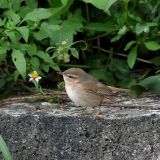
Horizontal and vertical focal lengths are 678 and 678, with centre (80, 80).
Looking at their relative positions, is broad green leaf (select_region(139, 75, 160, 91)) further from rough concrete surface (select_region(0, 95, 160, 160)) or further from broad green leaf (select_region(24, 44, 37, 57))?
broad green leaf (select_region(24, 44, 37, 57))

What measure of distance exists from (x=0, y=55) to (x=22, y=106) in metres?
0.50

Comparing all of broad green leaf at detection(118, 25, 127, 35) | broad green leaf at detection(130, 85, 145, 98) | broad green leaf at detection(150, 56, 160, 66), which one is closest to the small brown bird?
broad green leaf at detection(130, 85, 145, 98)

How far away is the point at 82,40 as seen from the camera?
6441 millimetres

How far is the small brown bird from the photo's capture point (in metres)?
5.60

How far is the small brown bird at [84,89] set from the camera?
5602mm

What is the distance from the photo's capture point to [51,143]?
18.1 feet

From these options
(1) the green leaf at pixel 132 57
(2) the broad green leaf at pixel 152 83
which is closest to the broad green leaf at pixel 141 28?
(1) the green leaf at pixel 132 57

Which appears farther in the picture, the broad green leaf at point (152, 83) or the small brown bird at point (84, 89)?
the broad green leaf at point (152, 83)

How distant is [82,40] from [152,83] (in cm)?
88

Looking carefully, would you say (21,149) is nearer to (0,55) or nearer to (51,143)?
(51,143)

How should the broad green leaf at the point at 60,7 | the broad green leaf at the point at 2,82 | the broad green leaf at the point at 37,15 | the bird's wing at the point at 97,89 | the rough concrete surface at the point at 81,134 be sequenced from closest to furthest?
1. the rough concrete surface at the point at 81,134
2. the broad green leaf at the point at 37,15
3. the bird's wing at the point at 97,89
4. the broad green leaf at the point at 60,7
5. the broad green leaf at the point at 2,82

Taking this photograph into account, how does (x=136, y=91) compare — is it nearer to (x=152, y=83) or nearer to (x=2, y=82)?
(x=152, y=83)

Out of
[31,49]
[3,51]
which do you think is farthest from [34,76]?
[3,51]

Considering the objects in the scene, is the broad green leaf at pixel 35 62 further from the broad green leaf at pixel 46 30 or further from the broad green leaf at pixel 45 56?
the broad green leaf at pixel 46 30
